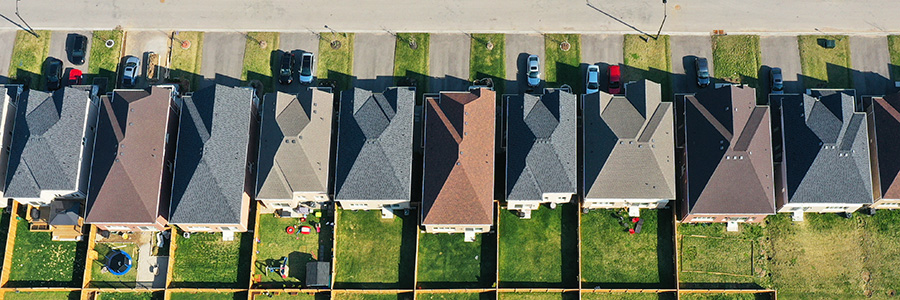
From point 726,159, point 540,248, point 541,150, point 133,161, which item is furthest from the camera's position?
point 540,248

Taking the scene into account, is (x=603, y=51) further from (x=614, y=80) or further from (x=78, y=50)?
(x=78, y=50)

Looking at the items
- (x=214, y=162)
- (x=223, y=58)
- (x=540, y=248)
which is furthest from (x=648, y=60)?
(x=223, y=58)

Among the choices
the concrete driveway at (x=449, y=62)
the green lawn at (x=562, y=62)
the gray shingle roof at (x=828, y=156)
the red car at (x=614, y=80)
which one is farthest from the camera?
the concrete driveway at (x=449, y=62)

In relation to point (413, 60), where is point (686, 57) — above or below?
above

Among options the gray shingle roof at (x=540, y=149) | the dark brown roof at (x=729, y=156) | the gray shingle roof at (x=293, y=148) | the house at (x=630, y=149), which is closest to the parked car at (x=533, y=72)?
the gray shingle roof at (x=540, y=149)

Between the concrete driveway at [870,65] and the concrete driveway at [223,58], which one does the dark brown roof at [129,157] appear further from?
the concrete driveway at [870,65]
